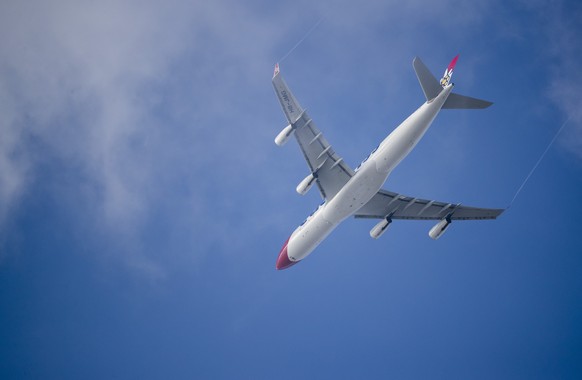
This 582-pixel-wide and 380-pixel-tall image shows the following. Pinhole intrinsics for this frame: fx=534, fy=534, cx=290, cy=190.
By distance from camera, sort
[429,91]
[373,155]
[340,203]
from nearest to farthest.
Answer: [429,91] → [373,155] → [340,203]

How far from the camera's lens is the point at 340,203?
38844mm

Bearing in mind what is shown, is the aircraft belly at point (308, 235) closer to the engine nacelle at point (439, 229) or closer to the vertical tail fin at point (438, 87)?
the engine nacelle at point (439, 229)

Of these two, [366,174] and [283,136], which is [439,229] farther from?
[283,136]

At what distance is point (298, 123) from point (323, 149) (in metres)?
3.03

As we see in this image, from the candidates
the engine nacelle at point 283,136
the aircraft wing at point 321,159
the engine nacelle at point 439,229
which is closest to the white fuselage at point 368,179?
the aircraft wing at point 321,159

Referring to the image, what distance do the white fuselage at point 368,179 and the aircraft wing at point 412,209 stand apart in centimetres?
454

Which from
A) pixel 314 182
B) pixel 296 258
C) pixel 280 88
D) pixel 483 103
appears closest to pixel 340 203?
pixel 314 182

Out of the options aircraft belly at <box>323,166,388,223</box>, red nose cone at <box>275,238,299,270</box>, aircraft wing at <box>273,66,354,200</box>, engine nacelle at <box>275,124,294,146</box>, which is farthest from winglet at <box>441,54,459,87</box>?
red nose cone at <box>275,238,299,270</box>

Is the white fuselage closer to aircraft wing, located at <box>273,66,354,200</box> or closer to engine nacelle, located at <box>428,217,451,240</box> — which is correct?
aircraft wing, located at <box>273,66,354,200</box>

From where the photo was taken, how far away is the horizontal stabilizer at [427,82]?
33291 mm

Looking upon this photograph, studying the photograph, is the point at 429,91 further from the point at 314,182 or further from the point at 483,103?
the point at 314,182

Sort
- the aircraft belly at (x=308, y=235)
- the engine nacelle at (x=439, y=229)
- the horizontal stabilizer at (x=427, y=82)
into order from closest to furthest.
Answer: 1. the horizontal stabilizer at (x=427, y=82)
2. the aircraft belly at (x=308, y=235)
3. the engine nacelle at (x=439, y=229)

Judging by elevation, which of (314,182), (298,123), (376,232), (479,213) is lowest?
(479,213)

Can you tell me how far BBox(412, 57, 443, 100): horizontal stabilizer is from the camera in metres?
33.3
